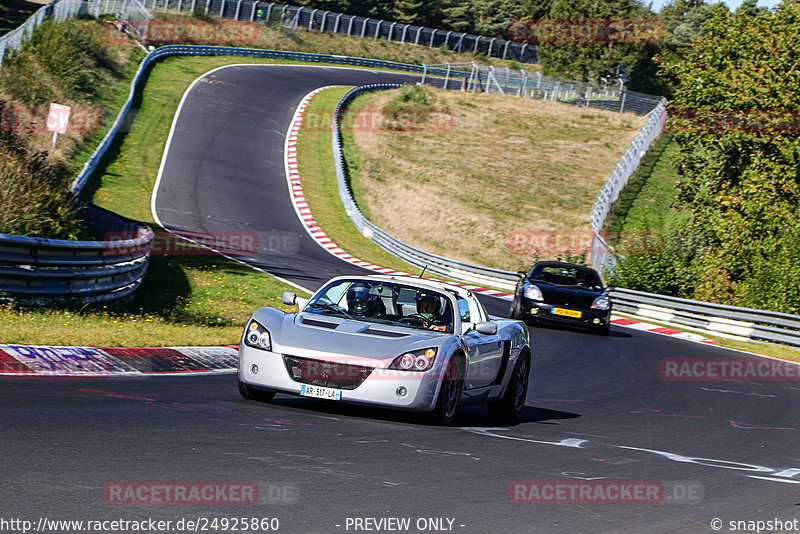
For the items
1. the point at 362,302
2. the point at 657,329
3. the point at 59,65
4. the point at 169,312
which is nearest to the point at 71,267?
the point at 169,312

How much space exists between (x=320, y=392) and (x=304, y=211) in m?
28.8

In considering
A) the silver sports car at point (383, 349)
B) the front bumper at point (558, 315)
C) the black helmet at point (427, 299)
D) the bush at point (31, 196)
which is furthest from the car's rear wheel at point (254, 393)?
the front bumper at point (558, 315)

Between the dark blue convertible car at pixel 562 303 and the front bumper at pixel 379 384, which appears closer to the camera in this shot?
the front bumper at pixel 379 384

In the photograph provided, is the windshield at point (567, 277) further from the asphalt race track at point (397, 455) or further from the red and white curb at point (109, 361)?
the red and white curb at point (109, 361)

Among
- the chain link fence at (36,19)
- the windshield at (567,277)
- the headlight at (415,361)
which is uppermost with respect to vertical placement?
the chain link fence at (36,19)

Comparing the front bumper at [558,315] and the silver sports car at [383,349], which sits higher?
the silver sports car at [383,349]

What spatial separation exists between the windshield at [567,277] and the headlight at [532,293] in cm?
49

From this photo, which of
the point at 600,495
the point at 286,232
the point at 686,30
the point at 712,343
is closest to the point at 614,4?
the point at 686,30

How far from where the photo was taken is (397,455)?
6.64m

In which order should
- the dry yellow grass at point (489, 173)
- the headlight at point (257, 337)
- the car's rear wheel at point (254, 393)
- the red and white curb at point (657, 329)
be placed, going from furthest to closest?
the dry yellow grass at point (489, 173) < the red and white curb at point (657, 329) < the car's rear wheel at point (254, 393) < the headlight at point (257, 337)

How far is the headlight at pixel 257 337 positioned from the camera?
7934 mm

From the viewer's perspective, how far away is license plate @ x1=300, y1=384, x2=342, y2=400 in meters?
7.64

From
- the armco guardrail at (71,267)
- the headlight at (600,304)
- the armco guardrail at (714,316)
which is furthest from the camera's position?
the armco guardrail at (714,316)

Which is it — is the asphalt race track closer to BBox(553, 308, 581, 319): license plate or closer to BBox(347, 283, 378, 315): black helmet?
BBox(347, 283, 378, 315): black helmet
